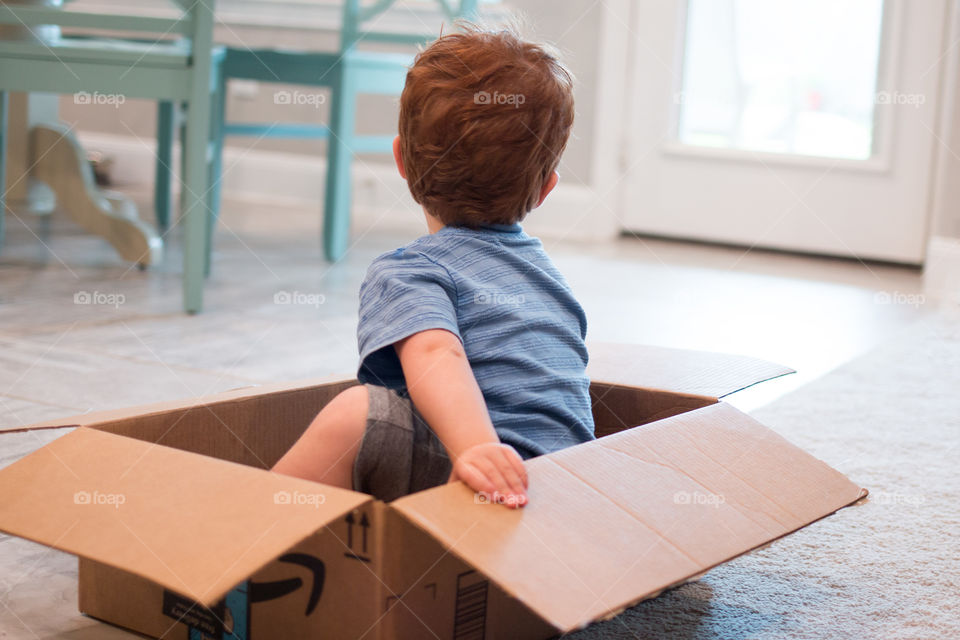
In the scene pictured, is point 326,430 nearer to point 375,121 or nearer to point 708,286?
point 708,286

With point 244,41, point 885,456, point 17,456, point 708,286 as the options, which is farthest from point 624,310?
point 244,41

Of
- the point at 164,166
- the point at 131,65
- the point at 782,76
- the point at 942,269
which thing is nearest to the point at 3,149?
the point at 164,166

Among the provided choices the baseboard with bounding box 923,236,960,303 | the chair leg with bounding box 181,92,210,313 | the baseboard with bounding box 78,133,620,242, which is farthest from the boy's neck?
the baseboard with bounding box 78,133,620,242

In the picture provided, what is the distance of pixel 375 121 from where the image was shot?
338 cm

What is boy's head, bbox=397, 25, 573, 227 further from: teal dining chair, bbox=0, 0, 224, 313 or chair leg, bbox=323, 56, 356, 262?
chair leg, bbox=323, 56, 356, 262

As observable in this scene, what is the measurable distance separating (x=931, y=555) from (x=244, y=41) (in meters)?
3.11

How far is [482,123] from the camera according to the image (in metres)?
0.80

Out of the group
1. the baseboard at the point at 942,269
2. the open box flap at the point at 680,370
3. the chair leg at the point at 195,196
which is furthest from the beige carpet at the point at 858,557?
the baseboard at the point at 942,269

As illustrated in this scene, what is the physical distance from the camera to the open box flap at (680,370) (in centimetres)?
96

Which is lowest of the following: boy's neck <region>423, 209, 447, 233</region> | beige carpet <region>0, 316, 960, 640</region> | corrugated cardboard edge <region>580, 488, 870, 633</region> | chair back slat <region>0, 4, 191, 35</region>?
beige carpet <region>0, 316, 960, 640</region>

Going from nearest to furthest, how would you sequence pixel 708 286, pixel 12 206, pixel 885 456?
pixel 885 456, pixel 708 286, pixel 12 206

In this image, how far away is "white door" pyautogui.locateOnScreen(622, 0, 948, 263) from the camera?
8.77 feet

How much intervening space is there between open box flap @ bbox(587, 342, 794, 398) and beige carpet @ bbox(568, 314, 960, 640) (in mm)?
151

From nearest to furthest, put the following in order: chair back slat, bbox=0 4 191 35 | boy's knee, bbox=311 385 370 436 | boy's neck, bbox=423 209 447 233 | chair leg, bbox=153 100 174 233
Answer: boy's knee, bbox=311 385 370 436 < boy's neck, bbox=423 209 447 233 < chair back slat, bbox=0 4 191 35 < chair leg, bbox=153 100 174 233
